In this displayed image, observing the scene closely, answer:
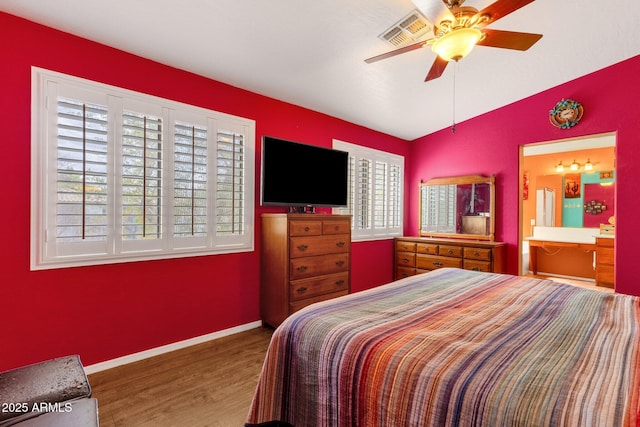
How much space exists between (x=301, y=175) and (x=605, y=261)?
184 inches

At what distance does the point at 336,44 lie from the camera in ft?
7.86

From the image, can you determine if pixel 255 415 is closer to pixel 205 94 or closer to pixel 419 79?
pixel 205 94

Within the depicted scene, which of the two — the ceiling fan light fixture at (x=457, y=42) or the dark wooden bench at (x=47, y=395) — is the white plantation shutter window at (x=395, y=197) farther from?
the dark wooden bench at (x=47, y=395)

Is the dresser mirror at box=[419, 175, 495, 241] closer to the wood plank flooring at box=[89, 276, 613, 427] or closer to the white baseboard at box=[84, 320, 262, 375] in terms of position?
the white baseboard at box=[84, 320, 262, 375]

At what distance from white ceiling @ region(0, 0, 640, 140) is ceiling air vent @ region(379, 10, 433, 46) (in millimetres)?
59

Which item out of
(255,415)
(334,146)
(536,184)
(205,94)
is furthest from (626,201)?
(205,94)

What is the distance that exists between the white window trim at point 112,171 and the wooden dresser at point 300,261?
37 cm

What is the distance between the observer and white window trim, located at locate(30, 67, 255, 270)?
6.72 ft

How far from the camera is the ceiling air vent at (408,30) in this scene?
2.13 m

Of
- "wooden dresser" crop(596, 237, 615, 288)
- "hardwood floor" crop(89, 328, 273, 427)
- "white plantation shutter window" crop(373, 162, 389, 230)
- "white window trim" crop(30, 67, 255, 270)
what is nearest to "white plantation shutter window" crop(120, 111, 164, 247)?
"white window trim" crop(30, 67, 255, 270)

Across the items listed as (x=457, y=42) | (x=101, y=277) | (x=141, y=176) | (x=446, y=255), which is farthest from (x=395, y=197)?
(x=101, y=277)

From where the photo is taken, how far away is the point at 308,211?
3.44 m

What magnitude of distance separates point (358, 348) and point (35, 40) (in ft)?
9.35

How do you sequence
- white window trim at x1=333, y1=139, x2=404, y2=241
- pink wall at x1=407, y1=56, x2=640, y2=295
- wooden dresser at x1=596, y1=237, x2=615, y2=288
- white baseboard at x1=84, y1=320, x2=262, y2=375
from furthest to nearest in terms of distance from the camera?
wooden dresser at x1=596, y1=237, x2=615, y2=288
white window trim at x1=333, y1=139, x2=404, y2=241
pink wall at x1=407, y1=56, x2=640, y2=295
white baseboard at x1=84, y1=320, x2=262, y2=375
